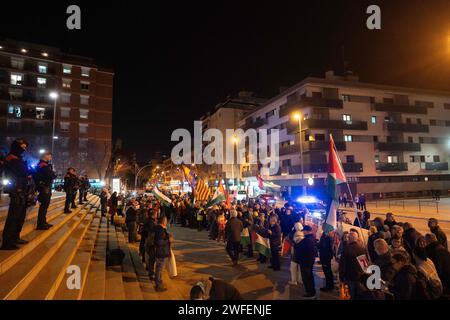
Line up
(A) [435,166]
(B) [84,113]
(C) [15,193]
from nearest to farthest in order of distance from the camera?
(C) [15,193] < (A) [435,166] < (B) [84,113]

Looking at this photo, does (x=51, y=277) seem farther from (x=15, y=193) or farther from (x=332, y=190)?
(x=332, y=190)

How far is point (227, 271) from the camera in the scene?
369 inches

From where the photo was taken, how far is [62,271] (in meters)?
6.18

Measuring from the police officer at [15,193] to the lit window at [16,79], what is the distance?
186 feet

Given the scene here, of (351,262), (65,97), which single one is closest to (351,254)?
(351,262)

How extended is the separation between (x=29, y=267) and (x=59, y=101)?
57967mm

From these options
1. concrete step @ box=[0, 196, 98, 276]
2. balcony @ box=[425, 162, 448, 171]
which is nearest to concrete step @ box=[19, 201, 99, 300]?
concrete step @ box=[0, 196, 98, 276]

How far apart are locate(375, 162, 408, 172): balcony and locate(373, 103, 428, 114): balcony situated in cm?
817

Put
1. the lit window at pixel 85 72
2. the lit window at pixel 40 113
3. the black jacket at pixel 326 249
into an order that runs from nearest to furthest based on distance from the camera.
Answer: the black jacket at pixel 326 249
the lit window at pixel 40 113
the lit window at pixel 85 72

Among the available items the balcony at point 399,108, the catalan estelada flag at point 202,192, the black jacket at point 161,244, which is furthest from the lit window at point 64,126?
the black jacket at point 161,244

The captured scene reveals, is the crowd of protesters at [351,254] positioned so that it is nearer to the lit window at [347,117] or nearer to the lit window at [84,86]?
the lit window at [347,117]

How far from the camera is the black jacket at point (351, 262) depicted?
6145 mm

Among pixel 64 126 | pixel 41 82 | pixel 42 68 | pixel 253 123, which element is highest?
pixel 42 68

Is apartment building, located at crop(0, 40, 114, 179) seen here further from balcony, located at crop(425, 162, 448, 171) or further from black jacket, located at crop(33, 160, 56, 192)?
balcony, located at crop(425, 162, 448, 171)
